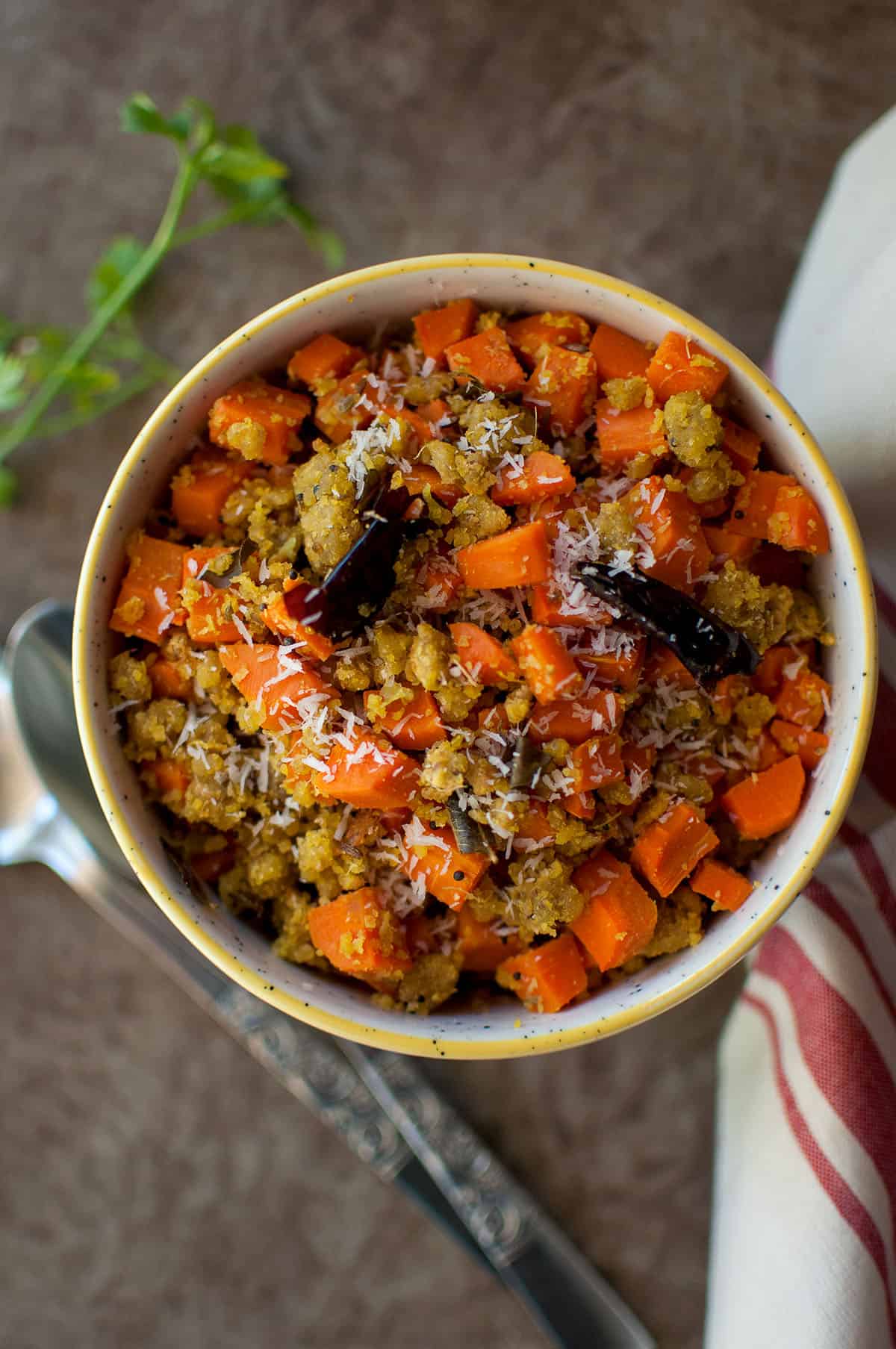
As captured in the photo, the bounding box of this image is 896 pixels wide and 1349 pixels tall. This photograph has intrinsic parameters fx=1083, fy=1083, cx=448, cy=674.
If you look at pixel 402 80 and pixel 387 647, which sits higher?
pixel 402 80

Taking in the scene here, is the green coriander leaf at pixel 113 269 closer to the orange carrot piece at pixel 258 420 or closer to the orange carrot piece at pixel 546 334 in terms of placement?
the orange carrot piece at pixel 258 420

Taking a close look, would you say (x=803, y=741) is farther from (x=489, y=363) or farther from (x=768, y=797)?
(x=489, y=363)

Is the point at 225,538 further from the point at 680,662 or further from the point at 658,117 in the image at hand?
the point at 658,117

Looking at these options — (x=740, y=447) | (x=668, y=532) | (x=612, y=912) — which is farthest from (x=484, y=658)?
(x=740, y=447)

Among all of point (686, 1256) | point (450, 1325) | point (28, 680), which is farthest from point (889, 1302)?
point (28, 680)

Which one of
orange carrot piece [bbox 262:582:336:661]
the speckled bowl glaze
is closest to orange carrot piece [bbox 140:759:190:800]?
the speckled bowl glaze
